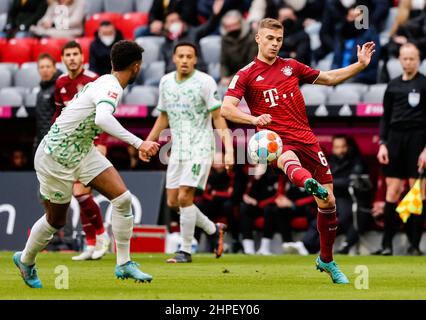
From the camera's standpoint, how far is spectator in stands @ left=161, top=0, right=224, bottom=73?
19688 millimetres

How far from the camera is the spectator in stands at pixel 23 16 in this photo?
22234 millimetres

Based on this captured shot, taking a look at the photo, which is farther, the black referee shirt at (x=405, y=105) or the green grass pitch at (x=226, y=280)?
the black referee shirt at (x=405, y=105)

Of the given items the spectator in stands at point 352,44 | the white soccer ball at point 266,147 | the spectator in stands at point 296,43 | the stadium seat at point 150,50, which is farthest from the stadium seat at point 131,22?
the white soccer ball at point 266,147

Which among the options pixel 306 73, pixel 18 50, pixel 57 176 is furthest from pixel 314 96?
pixel 57 176

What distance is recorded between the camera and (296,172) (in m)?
9.65

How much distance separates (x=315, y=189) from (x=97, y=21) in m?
13.3

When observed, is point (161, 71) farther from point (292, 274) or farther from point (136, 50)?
point (136, 50)

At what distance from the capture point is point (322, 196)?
9344 mm

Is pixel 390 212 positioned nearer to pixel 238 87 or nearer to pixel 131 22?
pixel 238 87

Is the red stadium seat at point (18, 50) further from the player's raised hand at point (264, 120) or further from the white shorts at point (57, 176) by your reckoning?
the player's raised hand at point (264, 120)

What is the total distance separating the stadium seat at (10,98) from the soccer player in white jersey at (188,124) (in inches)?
206

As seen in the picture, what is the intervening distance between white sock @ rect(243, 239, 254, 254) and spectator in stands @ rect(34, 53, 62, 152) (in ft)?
11.3

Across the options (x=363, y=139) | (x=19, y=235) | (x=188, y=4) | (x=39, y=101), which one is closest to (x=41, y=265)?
(x=39, y=101)

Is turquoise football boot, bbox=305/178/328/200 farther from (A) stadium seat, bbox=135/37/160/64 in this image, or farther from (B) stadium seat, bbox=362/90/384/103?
(A) stadium seat, bbox=135/37/160/64
